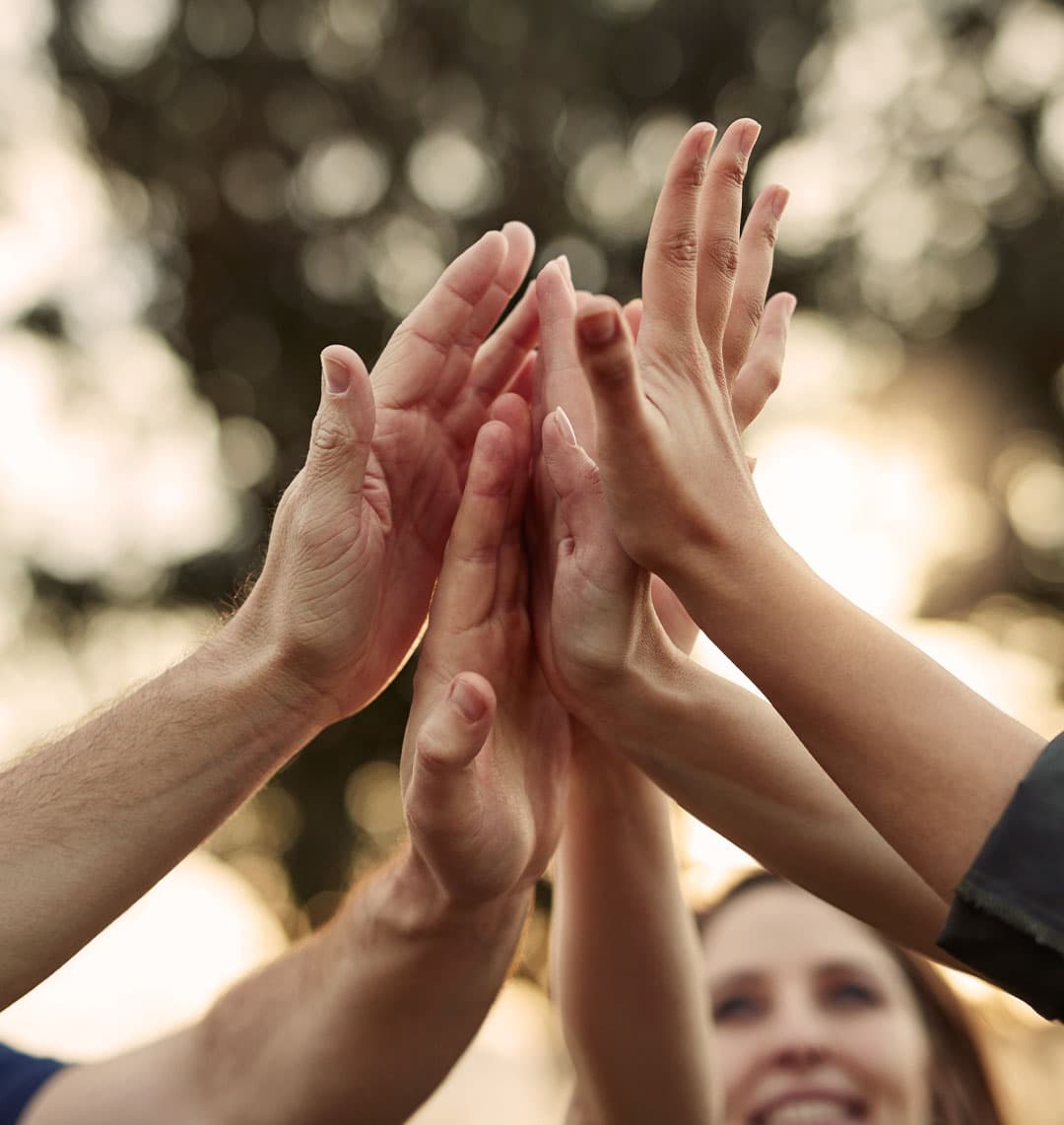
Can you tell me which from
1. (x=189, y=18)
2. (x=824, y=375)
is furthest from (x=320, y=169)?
(x=824, y=375)

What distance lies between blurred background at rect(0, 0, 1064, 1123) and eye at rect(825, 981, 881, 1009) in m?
5.98

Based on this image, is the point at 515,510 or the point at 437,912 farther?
the point at 437,912

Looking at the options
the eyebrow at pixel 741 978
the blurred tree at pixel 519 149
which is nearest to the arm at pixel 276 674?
the eyebrow at pixel 741 978

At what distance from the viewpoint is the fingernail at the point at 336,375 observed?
1.99 metres

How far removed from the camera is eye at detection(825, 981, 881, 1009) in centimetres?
332

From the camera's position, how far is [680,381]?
1822mm

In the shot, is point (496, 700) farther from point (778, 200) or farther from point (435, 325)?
point (778, 200)

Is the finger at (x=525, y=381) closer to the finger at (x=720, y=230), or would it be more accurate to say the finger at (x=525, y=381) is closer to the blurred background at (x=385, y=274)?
the finger at (x=720, y=230)

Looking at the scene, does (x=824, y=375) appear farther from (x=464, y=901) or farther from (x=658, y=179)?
(x=464, y=901)

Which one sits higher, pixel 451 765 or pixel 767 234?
pixel 767 234

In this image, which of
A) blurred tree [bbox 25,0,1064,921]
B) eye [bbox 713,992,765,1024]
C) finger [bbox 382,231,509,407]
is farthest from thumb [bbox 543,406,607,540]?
blurred tree [bbox 25,0,1064,921]

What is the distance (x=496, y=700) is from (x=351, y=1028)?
0.97 metres

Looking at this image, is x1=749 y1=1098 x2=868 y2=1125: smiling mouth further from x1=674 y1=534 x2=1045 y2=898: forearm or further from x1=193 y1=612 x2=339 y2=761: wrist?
x1=674 y1=534 x2=1045 y2=898: forearm

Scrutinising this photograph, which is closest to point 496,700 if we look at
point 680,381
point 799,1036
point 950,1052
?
point 680,381
